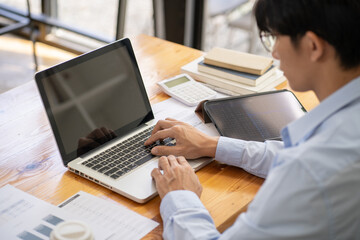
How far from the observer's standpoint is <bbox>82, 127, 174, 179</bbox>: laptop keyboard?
4.46 ft

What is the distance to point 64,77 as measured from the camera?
138 centimetres

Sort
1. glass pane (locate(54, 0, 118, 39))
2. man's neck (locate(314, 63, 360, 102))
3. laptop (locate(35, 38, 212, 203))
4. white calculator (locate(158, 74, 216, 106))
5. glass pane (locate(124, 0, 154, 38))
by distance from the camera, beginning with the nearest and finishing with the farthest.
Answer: man's neck (locate(314, 63, 360, 102))
laptop (locate(35, 38, 212, 203))
white calculator (locate(158, 74, 216, 106))
glass pane (locate(124, 0, 154, 38))
glass pane (locate(54, 0, 118, 39))

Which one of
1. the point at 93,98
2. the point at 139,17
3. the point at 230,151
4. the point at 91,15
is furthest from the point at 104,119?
the point at 91,15

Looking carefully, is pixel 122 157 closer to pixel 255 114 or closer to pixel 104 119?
pixel 104 119

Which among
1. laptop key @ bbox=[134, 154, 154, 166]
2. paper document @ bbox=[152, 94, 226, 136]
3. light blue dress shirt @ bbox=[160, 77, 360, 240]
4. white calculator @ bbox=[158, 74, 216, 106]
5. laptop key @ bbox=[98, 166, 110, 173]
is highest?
light blue dress shirt @ bbox=[160, 77, 360, 240]

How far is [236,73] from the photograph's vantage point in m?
1.83

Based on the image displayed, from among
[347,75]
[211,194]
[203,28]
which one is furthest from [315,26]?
[203,28]

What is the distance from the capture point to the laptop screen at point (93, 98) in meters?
1.36

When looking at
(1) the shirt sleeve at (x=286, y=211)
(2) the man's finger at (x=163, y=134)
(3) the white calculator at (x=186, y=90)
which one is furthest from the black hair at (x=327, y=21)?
(3) the white calculator at (x=186, y=90)

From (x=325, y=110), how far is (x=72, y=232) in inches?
22.8

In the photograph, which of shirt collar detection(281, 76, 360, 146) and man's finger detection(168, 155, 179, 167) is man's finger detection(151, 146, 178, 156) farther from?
shirt collar detection(281, 76, 360, 146)

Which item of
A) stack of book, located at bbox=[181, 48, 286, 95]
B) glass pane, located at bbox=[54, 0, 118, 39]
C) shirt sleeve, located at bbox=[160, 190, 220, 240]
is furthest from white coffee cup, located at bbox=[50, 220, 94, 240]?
glass pane, located at bbox=[54, 0, 118, 39]

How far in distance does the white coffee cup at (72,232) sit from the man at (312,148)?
7.7 inches

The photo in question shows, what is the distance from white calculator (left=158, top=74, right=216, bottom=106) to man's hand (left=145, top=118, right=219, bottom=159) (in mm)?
298
